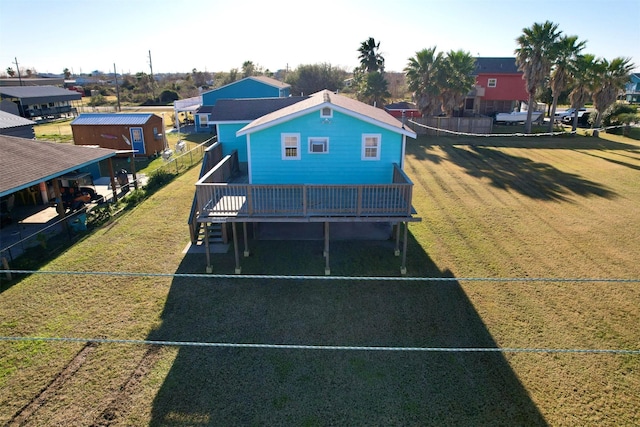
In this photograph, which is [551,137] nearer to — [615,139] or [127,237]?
[615,139]

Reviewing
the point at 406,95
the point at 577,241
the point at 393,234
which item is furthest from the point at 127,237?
the point at 406,95

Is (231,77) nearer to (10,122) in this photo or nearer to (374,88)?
(374,88)

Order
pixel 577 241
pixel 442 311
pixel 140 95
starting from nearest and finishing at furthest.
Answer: pixel 442 311
pixel 577 241
pixel 140 95

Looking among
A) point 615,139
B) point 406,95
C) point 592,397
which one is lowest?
point 592,397

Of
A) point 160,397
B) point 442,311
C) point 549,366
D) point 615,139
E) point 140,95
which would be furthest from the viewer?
point 140,95

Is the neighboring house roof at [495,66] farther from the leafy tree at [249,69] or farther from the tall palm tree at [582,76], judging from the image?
the leafy tree at [249,69]

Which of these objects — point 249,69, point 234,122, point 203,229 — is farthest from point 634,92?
point 203,229
